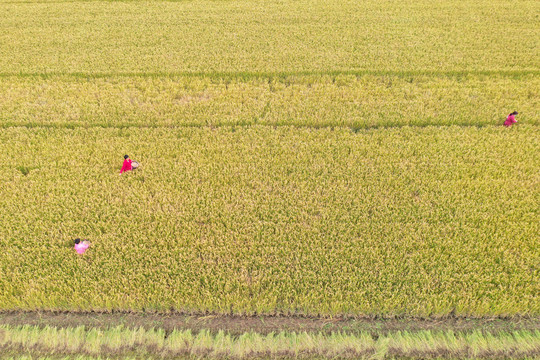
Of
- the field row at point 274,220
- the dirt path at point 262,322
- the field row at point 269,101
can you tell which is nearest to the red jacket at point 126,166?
the field row at point 274,220

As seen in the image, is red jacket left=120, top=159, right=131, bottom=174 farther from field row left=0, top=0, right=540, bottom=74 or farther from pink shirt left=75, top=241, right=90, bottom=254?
field row left=0, top=0, right=540, bottom=74

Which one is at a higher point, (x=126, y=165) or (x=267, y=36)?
(x=267, y=36)

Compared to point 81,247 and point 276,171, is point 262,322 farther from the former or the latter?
point 81,247

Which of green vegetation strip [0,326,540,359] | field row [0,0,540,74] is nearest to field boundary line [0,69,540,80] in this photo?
field row [0,0,540,74]

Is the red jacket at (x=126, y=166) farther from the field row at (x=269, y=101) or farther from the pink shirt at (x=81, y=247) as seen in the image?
the pink shirt at (x=81, y=247)

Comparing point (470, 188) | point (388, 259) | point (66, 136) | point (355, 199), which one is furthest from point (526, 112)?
point (66, 136)

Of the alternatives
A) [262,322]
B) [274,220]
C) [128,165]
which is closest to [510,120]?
[274,220]
